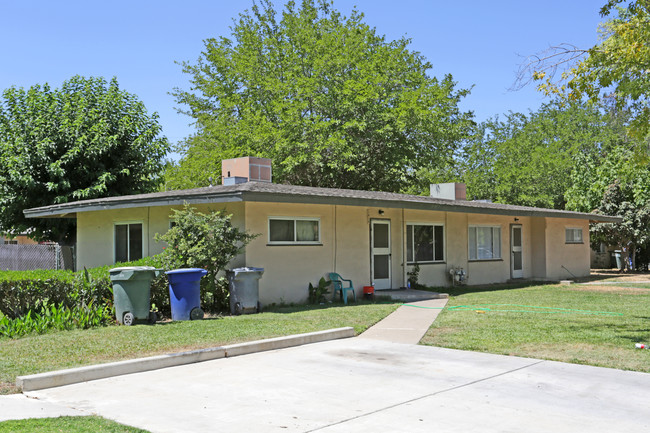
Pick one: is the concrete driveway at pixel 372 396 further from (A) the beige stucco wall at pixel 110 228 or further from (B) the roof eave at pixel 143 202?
(A) the beige stucco wall at pixel 110 228

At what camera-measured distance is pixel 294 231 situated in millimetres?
16609

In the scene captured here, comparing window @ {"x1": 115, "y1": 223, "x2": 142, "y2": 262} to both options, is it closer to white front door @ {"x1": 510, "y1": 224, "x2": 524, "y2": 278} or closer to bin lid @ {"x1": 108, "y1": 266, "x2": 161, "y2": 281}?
bin lid @ {"x1": 108, "y1": 266, "x2": 161, "y2": 281}

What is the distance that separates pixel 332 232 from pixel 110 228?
6844 mm

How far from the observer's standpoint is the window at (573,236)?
28.5m

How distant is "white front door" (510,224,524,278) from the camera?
25500mm

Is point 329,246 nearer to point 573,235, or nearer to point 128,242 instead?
point 128,242

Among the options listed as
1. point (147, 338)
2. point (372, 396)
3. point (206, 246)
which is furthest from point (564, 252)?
point (372, 396)

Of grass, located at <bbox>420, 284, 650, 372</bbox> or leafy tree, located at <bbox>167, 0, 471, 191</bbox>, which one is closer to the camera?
grass, located at <bbox>420, 284, 650, 372</bbox>

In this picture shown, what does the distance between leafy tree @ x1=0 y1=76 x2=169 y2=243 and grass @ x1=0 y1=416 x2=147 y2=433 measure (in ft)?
60.7

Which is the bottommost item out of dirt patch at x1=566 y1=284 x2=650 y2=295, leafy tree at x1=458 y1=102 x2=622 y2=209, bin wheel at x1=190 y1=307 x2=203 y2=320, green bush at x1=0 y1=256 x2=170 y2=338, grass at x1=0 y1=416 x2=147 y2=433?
dirt patch at x1=566 y1=284 x2=650 y2=295

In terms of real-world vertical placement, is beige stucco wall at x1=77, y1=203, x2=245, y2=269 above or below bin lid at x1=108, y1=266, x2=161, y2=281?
above

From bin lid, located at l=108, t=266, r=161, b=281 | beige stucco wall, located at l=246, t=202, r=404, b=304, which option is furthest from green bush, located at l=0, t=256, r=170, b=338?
beige stucco wall, located at l=246, t=202, r=404, b=304

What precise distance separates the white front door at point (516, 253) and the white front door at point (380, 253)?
8004 mm

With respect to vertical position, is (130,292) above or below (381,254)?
below
